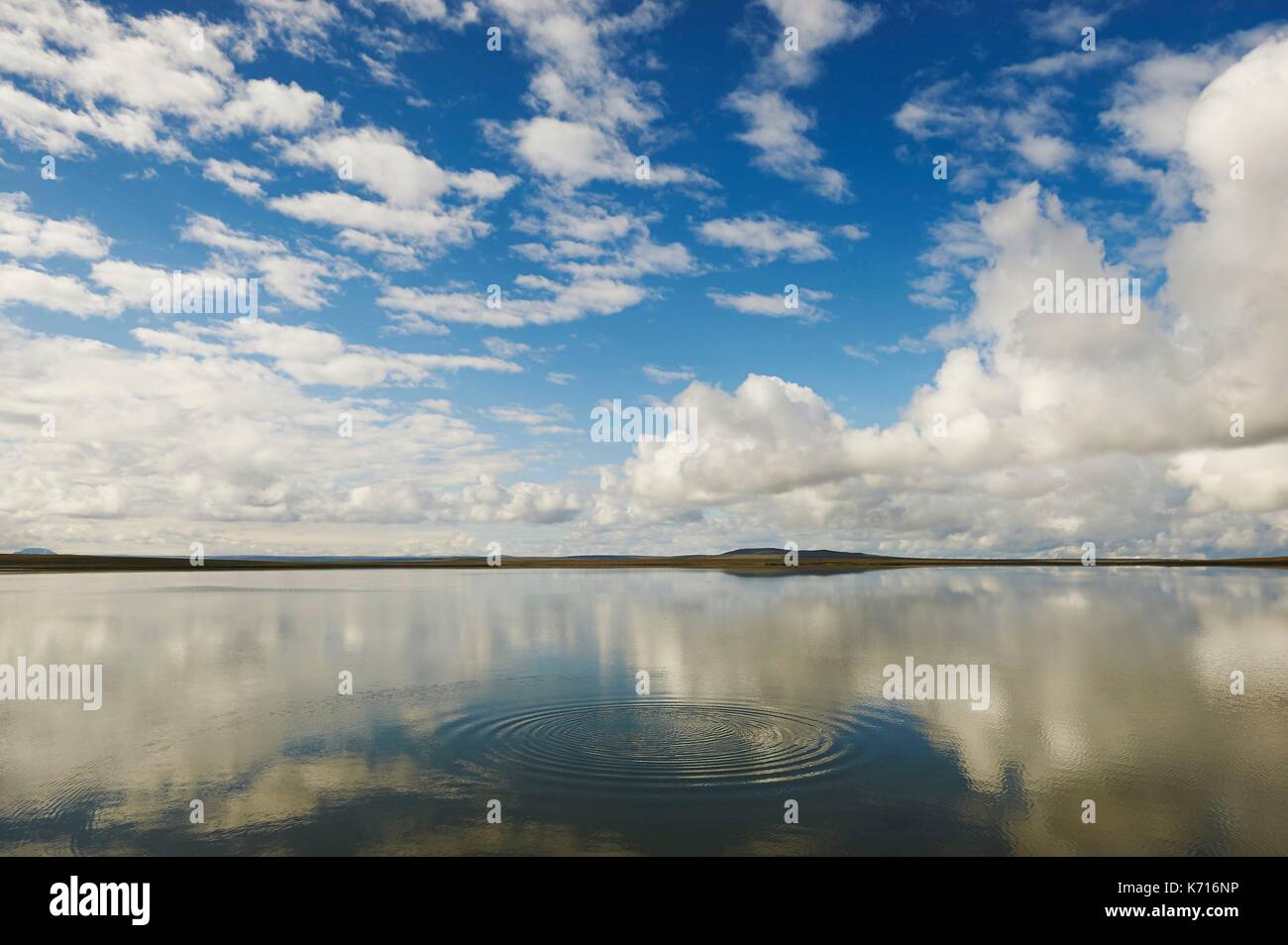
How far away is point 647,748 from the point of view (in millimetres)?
18953

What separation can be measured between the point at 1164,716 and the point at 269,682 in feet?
106

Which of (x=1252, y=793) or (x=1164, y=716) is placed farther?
(x=1164, y=716)

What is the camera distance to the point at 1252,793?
15906 millimetres

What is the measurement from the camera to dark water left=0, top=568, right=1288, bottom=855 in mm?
13828
